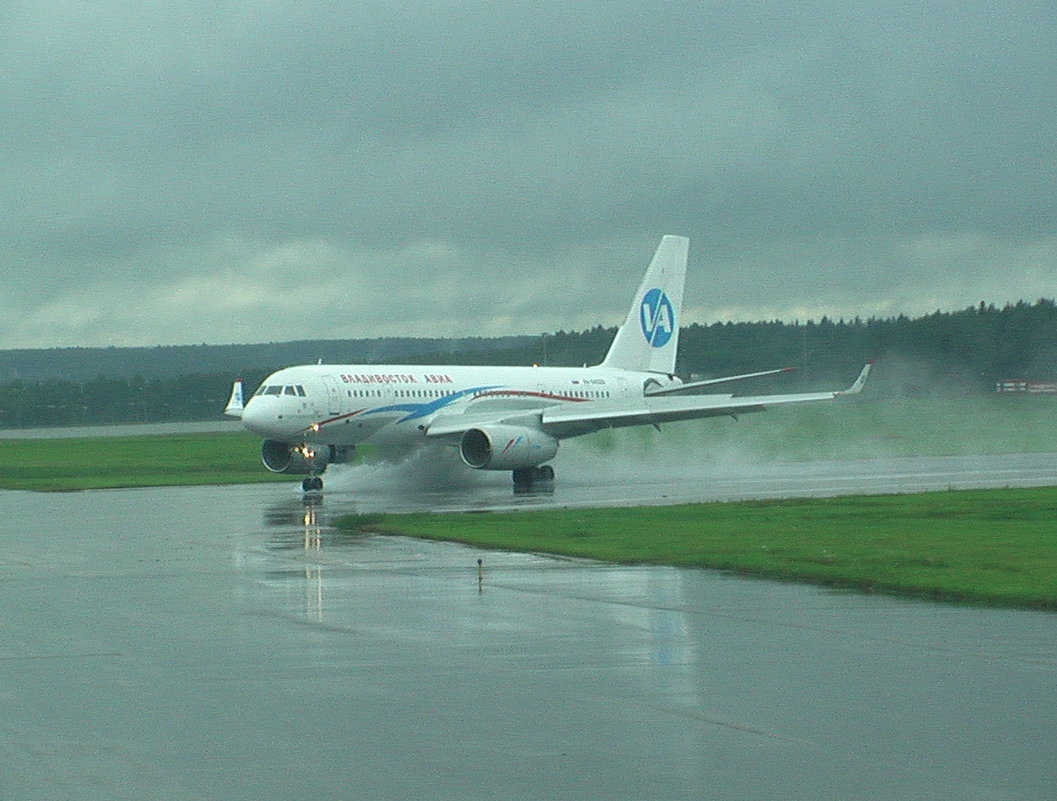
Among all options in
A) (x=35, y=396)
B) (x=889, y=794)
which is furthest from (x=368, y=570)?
(x=35, y=396)

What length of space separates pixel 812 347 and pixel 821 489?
6350 centimetres

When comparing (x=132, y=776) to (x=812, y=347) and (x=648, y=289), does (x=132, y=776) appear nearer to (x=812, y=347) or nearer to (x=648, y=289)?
(x=648, y=289)

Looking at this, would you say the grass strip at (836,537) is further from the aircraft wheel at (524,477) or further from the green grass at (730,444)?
the green grass at (730,444)

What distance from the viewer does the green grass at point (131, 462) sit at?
52562mm

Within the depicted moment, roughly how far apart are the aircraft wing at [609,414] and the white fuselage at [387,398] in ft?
2.21

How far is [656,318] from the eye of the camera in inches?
2370

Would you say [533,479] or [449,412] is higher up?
[449,412]

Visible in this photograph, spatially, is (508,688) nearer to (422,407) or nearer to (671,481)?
(671,481)

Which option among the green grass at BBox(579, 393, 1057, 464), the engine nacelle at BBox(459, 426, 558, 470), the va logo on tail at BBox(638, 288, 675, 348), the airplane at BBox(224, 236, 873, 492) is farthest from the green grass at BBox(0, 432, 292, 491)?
the green grass at BBox(579, 393, 1057, 464)

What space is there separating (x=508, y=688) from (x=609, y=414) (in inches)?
1423

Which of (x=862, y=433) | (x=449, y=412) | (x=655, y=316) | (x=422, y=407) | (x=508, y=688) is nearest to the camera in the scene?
(x=508, y=688)

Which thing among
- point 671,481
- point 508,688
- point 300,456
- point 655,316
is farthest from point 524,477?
point 508,688

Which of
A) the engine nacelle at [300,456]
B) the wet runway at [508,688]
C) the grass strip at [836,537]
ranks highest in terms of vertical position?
the engine nacelle at [300,456]

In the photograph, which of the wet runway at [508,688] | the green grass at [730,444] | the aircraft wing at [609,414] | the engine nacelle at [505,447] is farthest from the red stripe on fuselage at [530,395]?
the wet runway at [508,688]
